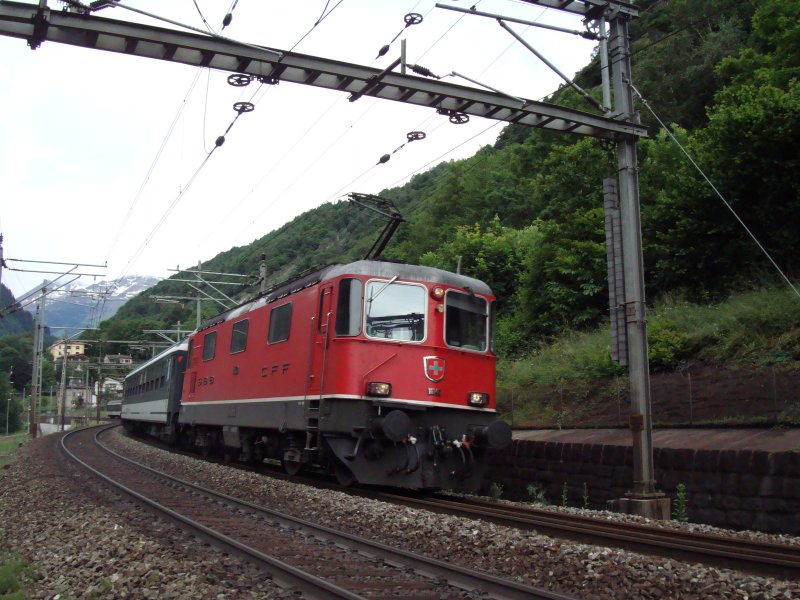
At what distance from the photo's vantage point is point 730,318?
48.1ft

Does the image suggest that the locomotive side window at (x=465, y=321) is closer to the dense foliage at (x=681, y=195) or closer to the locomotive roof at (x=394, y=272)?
the locomotive roof at (x=394, y=272)

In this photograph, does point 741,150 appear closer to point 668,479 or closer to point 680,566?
point 668,479

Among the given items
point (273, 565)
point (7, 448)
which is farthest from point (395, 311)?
point (7, 448)

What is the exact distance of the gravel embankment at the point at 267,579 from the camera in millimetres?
5836

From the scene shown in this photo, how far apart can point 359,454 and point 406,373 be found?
138 centimetres

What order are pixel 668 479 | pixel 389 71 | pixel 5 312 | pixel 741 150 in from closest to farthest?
pixel 389 71, pixel 668 479, pixel 741 150, pixel 5 312

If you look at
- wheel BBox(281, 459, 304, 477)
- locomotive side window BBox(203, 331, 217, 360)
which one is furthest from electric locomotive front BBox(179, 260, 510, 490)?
locomotive side window BBox(203, 331, 217, 360)

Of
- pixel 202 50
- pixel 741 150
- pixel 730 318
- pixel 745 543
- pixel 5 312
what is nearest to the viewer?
pixel 745 543

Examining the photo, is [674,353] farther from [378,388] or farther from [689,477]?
[378,388]

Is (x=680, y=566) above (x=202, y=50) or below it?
below

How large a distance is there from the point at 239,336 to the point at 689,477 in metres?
9.47

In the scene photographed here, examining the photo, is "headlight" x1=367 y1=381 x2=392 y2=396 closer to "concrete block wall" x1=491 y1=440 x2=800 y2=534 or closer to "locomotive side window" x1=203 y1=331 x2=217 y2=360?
"concrete block wall" x1=491 y1=440 x2=800 y2=534

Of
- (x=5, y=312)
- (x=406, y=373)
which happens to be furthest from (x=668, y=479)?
(x=5, y=312)

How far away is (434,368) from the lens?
37.6ft
